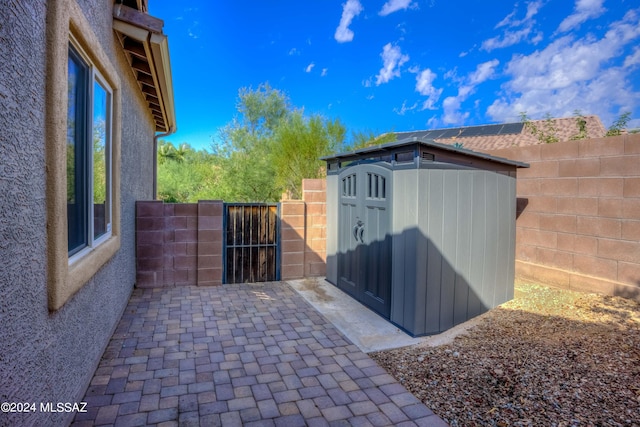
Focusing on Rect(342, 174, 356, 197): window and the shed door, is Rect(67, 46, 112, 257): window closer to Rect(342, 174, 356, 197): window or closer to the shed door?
the shed door

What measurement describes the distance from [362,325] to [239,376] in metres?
1.69

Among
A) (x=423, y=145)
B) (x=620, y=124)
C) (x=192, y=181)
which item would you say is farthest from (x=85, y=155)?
(x=192, y=181)

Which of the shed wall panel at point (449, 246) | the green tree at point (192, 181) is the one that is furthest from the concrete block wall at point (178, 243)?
the green tree at point (192, 181)

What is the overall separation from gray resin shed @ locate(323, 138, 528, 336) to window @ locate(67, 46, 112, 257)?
289cm

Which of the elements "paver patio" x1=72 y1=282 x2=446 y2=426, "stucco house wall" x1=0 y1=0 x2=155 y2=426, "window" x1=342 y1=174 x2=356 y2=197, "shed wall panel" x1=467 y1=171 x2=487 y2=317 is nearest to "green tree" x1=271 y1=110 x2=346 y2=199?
"window" x1=342 y1=174 x2=356 y2=197

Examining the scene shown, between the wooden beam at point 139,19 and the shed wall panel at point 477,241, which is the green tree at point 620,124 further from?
the wooden beam at point 139,19

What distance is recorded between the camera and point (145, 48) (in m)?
4.50

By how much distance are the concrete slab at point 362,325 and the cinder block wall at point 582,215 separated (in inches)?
72.2

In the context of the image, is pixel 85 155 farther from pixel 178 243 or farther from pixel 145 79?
pixel 145 79

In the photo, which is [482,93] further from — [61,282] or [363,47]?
[61,282]

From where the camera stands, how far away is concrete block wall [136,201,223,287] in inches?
230

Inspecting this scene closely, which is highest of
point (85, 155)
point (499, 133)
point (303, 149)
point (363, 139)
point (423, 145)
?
point (499, 133)

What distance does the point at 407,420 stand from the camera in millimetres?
2564

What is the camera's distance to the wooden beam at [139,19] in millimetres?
4092
